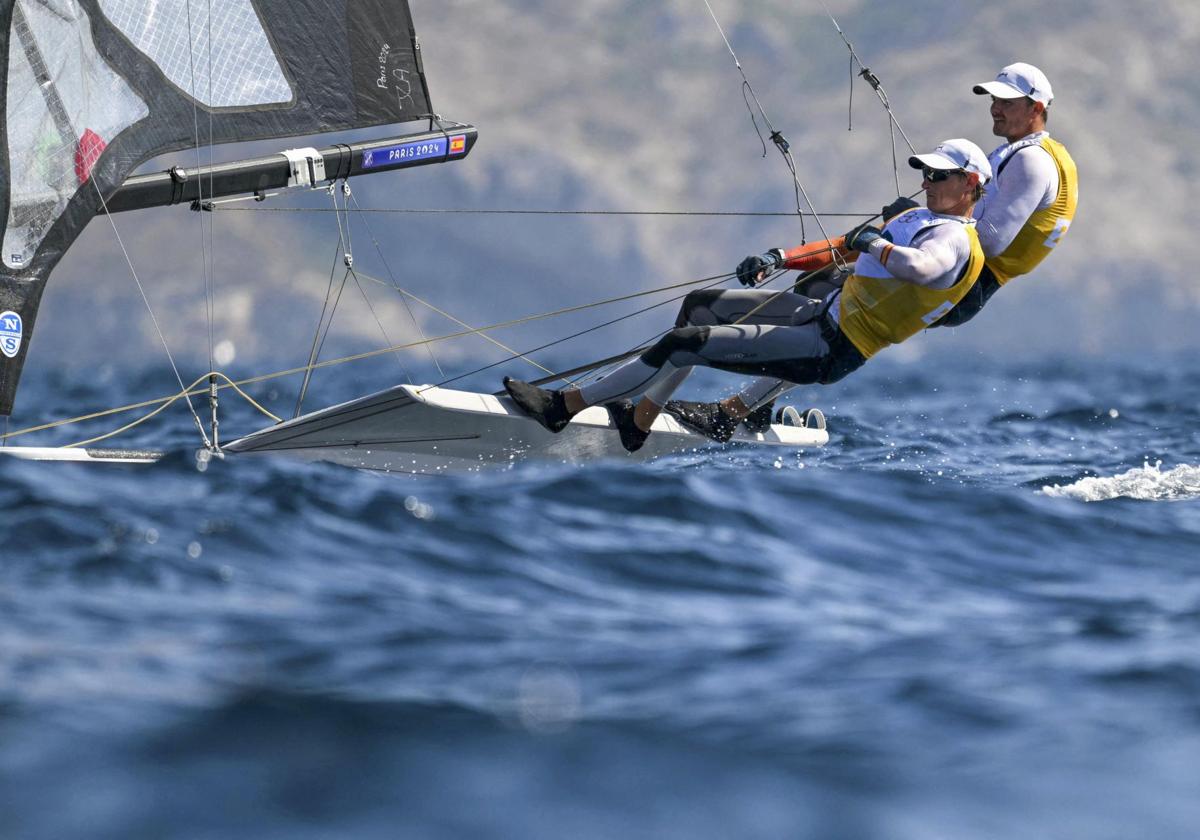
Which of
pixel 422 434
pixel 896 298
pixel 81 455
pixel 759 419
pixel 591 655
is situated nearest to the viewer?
pixel 591 655

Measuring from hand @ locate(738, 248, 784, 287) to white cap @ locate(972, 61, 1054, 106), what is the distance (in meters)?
1.07

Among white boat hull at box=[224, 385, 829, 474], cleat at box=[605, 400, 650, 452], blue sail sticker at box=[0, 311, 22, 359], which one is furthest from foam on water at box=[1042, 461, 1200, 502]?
blue sail sticker at box=[0, 311, 22, 359]

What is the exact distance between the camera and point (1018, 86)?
5.64 metres

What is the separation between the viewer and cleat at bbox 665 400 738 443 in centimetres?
650

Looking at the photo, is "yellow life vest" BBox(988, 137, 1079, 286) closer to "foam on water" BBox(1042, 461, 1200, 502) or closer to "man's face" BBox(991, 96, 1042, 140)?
"man's face" BBox(991, 96, 1042, 140)

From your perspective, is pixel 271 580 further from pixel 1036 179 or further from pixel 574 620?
pixel 1036 179

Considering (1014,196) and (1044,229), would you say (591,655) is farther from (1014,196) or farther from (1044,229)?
(1044,229)

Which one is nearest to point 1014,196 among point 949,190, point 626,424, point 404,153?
point 949,190

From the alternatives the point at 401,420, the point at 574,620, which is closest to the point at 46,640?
the point at 574,620

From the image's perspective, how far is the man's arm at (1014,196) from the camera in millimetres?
5512

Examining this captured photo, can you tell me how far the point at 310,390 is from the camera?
15.1 meters

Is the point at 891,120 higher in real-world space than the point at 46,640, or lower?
higher

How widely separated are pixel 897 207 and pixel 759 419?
1.40m

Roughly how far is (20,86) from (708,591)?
3.65 meters
